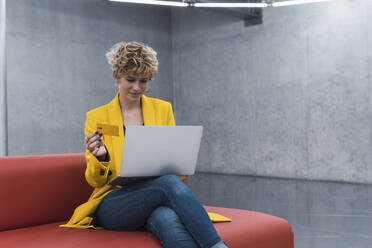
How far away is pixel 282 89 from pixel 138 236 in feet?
24.4

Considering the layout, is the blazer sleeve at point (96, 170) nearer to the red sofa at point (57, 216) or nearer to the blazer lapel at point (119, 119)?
the blazer lapel at point (119, 119)

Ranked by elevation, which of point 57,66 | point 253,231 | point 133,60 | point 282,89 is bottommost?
point 253,231

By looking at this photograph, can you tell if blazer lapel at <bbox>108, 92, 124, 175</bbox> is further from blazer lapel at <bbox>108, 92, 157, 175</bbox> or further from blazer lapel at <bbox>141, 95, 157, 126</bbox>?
blazer lapel at <bbox>141, 95, 157, 126</bbox>

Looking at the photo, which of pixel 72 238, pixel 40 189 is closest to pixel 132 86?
pixel 40 189

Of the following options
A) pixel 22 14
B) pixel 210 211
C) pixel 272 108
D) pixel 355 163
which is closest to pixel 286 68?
pixel 272 108

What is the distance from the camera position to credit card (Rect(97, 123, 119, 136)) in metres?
1.93

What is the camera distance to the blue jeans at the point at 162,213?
1808 millimetres

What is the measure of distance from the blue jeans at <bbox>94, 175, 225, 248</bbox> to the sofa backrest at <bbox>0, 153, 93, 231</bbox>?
28 centimetres

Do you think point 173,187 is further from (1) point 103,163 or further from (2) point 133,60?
(2) point 133,60

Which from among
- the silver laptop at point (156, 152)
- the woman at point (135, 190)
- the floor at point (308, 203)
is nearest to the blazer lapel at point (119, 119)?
the woman at point (135, 190)

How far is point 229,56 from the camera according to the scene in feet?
32.8

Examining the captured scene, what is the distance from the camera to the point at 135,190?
2064 millimetres

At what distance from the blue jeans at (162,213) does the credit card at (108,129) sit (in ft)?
1.00

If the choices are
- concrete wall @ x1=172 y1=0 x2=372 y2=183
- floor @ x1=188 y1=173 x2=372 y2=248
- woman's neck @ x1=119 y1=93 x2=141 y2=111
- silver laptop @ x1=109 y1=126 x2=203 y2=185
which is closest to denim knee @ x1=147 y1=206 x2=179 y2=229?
silver laptop @ x1=109 y1=126 x2=203 y2=185
